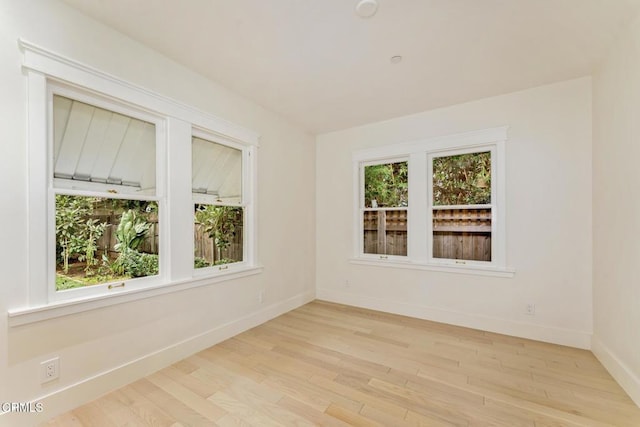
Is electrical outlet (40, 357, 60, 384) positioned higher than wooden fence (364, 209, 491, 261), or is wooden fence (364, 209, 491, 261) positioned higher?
wooden fence (364, 209, 491, 261)

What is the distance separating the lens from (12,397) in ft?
5.44

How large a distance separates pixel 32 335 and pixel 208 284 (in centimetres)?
129

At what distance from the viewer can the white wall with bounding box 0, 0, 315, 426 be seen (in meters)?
1.66

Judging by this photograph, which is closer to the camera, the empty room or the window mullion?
the empty room

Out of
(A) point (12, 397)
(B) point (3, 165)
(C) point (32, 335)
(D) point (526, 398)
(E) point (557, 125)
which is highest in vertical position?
(E) point (557, 125)

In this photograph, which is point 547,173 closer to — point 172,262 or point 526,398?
point 526,398

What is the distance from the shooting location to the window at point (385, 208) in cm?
390

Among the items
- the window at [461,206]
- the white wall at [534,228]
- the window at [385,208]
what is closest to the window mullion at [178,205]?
the window at [385,208]

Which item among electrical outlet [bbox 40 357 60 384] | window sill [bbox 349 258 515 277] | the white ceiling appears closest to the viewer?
electrical outlet [bbox 40 357 60 384]

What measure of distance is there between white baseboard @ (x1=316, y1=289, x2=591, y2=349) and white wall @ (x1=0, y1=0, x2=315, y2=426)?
1.25 meters

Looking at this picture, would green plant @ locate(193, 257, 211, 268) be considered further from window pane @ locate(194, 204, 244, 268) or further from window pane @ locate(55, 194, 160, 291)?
window pane @ locate(55, 194, 160, 291)

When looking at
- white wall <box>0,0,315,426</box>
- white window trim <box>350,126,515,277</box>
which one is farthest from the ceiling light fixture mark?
white window trim <box>350,126,515,277</box>

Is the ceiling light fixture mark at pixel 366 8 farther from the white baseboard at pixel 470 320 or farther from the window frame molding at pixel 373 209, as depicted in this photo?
the white baseboard at pixel 470 320

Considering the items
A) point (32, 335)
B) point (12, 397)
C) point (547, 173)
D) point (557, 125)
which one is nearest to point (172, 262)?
point (32, 335)
